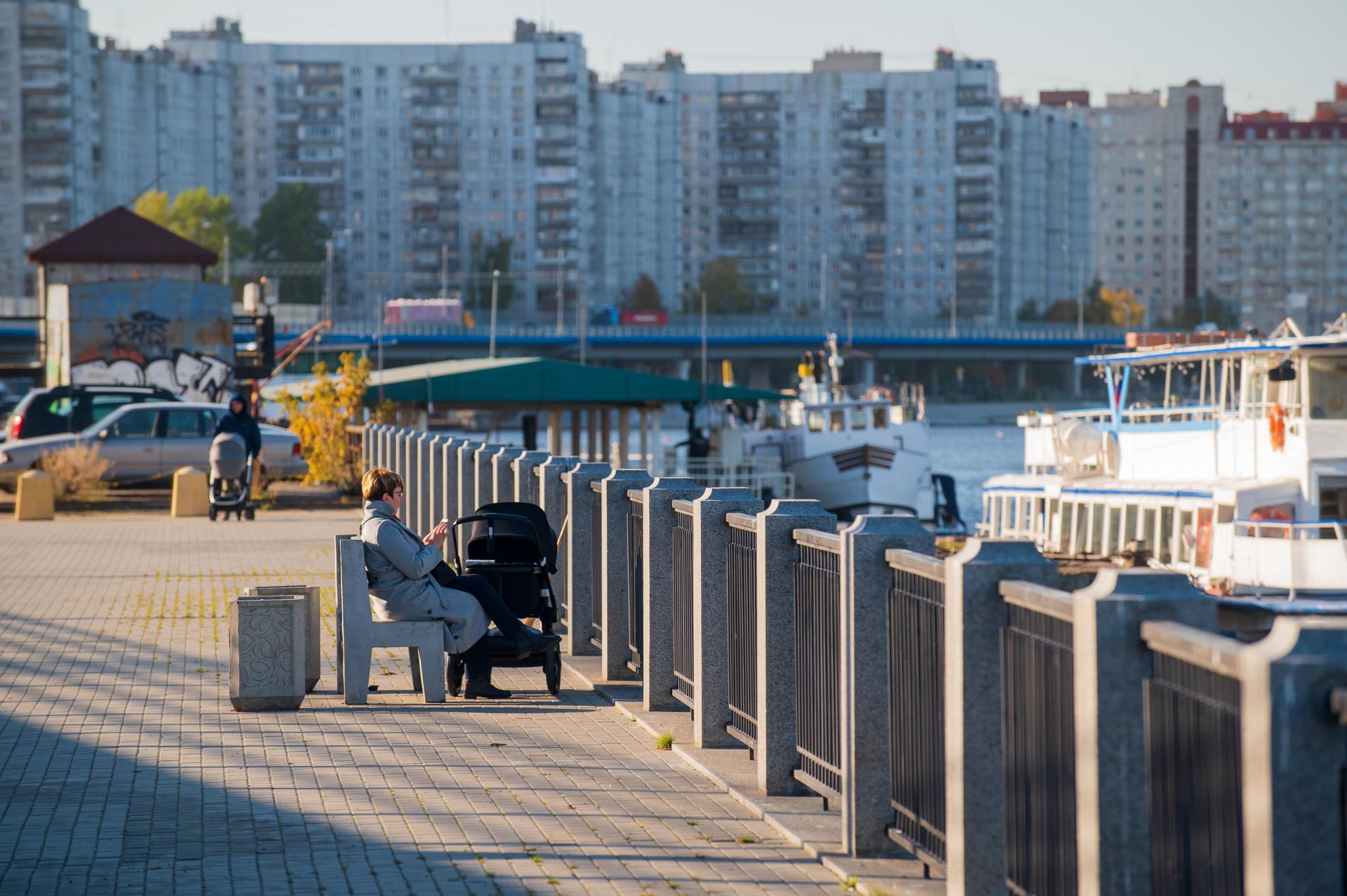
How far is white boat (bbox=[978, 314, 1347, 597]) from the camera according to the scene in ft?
90.8

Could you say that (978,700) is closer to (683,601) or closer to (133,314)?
(683,601)

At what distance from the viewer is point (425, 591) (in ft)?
33.2

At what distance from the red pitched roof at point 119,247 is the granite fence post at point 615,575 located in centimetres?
3472

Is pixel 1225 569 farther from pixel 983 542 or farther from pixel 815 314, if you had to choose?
pixel 815 314

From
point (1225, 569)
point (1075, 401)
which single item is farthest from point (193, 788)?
point (1075, 401)

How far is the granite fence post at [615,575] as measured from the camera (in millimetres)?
10914

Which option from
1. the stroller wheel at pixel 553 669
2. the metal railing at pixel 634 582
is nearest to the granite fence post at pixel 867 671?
the stroller wheel at pixel 553 669

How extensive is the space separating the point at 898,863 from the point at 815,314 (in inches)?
7401

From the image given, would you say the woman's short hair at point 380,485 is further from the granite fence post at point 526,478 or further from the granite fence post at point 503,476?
the granite fence post at point 503,476

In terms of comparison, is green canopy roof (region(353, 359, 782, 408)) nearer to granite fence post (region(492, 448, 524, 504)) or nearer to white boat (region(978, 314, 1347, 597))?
white boat (region(978, 314, 1347, 597))

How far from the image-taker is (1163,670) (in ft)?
14.3

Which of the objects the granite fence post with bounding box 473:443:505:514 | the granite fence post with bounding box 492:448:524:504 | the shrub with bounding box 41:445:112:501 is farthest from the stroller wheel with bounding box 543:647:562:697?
the shrub with bounding box 41:445:112:501

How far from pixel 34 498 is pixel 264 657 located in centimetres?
1874

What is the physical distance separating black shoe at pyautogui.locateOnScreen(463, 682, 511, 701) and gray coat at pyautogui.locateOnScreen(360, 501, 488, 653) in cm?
28
